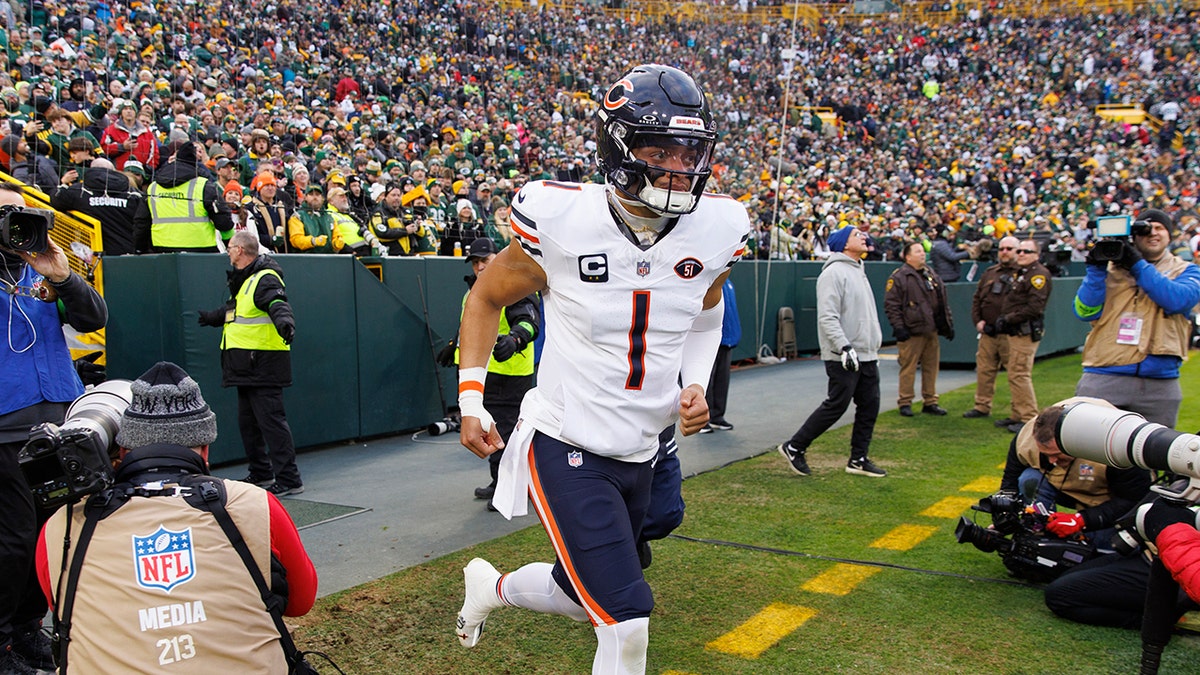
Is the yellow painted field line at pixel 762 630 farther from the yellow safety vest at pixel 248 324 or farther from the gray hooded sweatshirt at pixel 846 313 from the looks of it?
the yellow safety vest at pixel 248 324

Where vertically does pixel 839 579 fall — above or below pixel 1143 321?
below

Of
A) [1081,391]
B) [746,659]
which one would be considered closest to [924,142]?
[1081,391]

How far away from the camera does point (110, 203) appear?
8.00m

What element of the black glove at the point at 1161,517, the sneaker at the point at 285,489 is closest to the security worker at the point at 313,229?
the sneaker at the point at 285,489

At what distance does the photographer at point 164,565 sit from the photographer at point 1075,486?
11.5 feet

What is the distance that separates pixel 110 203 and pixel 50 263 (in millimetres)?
4910

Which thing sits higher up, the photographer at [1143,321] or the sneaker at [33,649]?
the photographer at [1143,321]

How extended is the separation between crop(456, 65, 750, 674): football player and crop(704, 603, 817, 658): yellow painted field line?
117cm

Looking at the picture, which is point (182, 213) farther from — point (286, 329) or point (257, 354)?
point (286, 329)

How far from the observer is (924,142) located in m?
29.6

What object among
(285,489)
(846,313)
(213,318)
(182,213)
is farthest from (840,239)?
(182,213)

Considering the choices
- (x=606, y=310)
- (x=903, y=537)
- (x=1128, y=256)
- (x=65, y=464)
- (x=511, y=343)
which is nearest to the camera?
(x=65, y=464)

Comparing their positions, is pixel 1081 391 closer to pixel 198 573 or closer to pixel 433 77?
pixel 198 573

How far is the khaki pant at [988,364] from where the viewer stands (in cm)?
962
